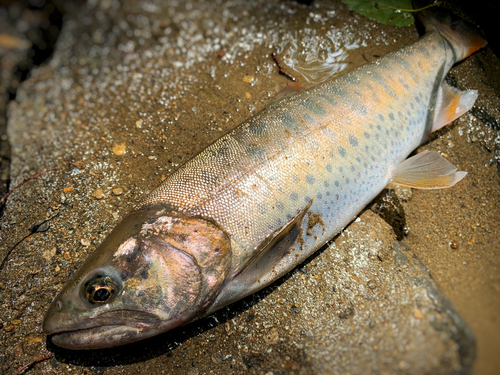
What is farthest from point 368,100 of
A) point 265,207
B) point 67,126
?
point 67,126

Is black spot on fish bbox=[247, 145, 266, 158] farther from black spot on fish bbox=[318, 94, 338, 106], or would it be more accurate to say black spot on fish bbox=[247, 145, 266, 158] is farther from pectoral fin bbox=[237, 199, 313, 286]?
black spot on fish bbox=[318, 94, 338, 106]

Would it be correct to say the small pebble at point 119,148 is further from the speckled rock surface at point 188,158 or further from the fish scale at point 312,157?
the fish scale at point 312,157

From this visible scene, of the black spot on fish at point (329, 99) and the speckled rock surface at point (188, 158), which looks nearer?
the speckled rock surface at point (188, 158)

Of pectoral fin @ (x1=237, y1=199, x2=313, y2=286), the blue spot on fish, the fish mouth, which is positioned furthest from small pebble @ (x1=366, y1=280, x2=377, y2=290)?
the fish mouth

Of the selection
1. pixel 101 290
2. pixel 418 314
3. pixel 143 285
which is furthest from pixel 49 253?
pixel 418 314

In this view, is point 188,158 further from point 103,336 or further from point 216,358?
point 216,358

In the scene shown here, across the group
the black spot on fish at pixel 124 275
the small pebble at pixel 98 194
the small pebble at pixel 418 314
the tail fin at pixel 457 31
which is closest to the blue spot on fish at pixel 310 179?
the small pebble at pixel 418 314

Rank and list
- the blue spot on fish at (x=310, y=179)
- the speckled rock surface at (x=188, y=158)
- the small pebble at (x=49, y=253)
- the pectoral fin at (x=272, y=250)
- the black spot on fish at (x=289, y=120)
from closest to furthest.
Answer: the speckled rock surface at (x=188, y=158) < the pectoral fin at (x=272, y=250) < the blue spot on fish at (x=310, y=179) < the black spot on fish at (x=289, y=120) < the small pebble at (x=49, y=253)

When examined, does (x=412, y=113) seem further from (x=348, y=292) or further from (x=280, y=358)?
(x=280, y=358)
